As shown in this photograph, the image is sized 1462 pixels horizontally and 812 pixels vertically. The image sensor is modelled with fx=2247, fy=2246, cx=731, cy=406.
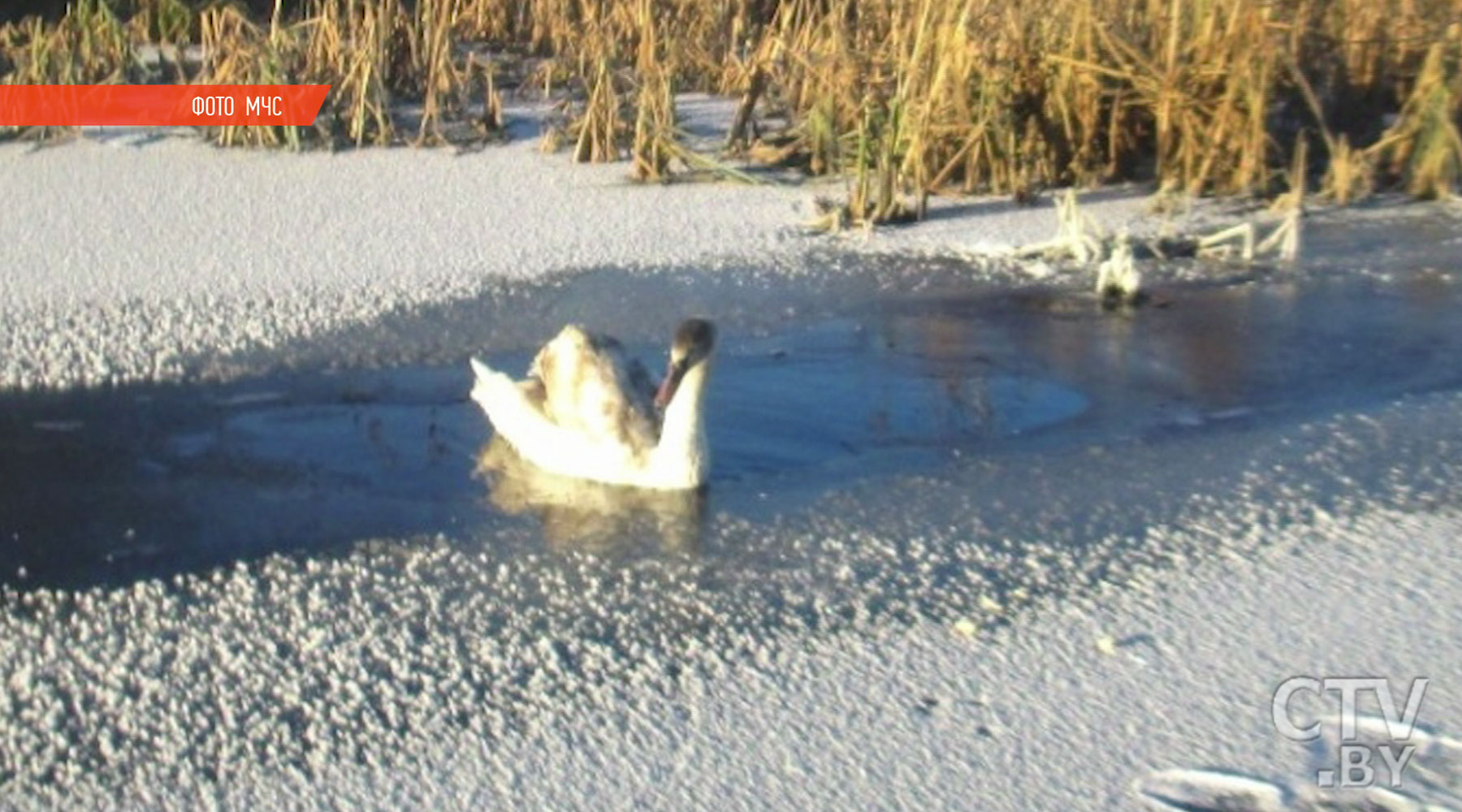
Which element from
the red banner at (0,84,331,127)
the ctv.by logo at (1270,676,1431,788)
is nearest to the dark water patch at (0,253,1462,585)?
the ctv.by logo at (1270,676,1431,788)

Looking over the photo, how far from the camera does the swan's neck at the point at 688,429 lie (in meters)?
6.14

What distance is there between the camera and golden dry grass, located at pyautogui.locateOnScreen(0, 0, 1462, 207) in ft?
34.3

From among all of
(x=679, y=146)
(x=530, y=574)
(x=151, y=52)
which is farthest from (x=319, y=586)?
(x=151, y=52)

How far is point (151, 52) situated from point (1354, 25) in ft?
22.2

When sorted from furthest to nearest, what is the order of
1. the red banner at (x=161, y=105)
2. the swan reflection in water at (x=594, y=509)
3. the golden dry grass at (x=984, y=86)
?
the red banner at (x=161, y=105) < the golden dry grass at (x=984, y=86) < the swan reflection in water at (x=594, y=509)

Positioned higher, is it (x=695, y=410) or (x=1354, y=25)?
(x=1354, y=25)

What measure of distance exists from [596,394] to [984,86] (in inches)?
182

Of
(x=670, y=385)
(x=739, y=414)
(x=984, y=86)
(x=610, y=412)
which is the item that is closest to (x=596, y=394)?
(x=610, y=412)

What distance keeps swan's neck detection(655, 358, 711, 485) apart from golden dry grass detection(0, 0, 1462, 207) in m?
3.88

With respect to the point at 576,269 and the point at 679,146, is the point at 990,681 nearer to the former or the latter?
the point at 576,269

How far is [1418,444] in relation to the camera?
266 inches

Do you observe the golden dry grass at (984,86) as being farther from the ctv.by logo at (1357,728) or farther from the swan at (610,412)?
the ctv.by logo at (1357,728)

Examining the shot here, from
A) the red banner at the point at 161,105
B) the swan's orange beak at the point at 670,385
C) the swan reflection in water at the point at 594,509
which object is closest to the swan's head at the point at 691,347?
the swan's orange beak at the point at 670,385

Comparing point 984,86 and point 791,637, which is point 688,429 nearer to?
point 791,637
